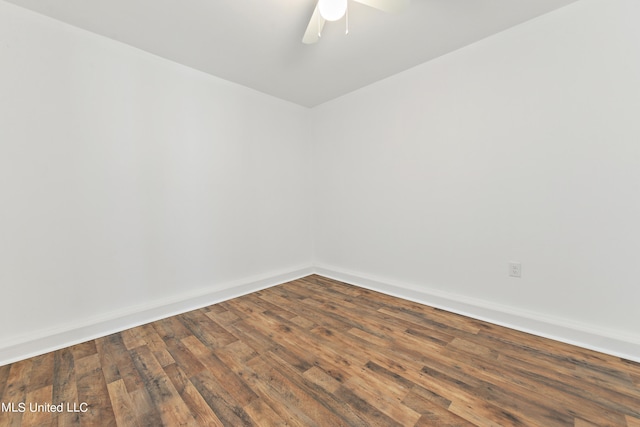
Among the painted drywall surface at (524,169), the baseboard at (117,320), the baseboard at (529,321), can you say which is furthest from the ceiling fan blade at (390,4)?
the baseboard at (117,320)

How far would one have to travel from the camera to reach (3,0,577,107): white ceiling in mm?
1748

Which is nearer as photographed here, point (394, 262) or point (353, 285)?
point (394, 262)

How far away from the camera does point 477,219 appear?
7.30ft

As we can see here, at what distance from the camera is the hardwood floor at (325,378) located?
1.23 meters

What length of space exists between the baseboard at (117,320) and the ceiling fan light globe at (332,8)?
255 cm

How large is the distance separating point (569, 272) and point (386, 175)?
1.70 metres

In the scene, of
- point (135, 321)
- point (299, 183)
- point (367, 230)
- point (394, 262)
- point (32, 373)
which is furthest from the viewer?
point (299, 183)

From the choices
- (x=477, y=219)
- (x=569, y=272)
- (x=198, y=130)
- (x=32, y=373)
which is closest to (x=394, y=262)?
(x=477, y=219)

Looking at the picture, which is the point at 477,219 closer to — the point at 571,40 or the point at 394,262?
the point at 394,262

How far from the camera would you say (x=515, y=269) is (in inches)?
80.4

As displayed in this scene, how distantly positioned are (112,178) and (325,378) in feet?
7.36

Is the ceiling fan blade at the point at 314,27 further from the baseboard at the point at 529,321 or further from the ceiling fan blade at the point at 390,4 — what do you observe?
the baseboard at the point at 529,321

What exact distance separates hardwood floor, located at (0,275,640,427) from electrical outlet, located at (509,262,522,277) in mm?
439

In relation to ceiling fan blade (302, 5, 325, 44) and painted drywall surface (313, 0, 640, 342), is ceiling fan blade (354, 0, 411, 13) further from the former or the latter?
painted drywall surface (313, 0, 640, 342)
